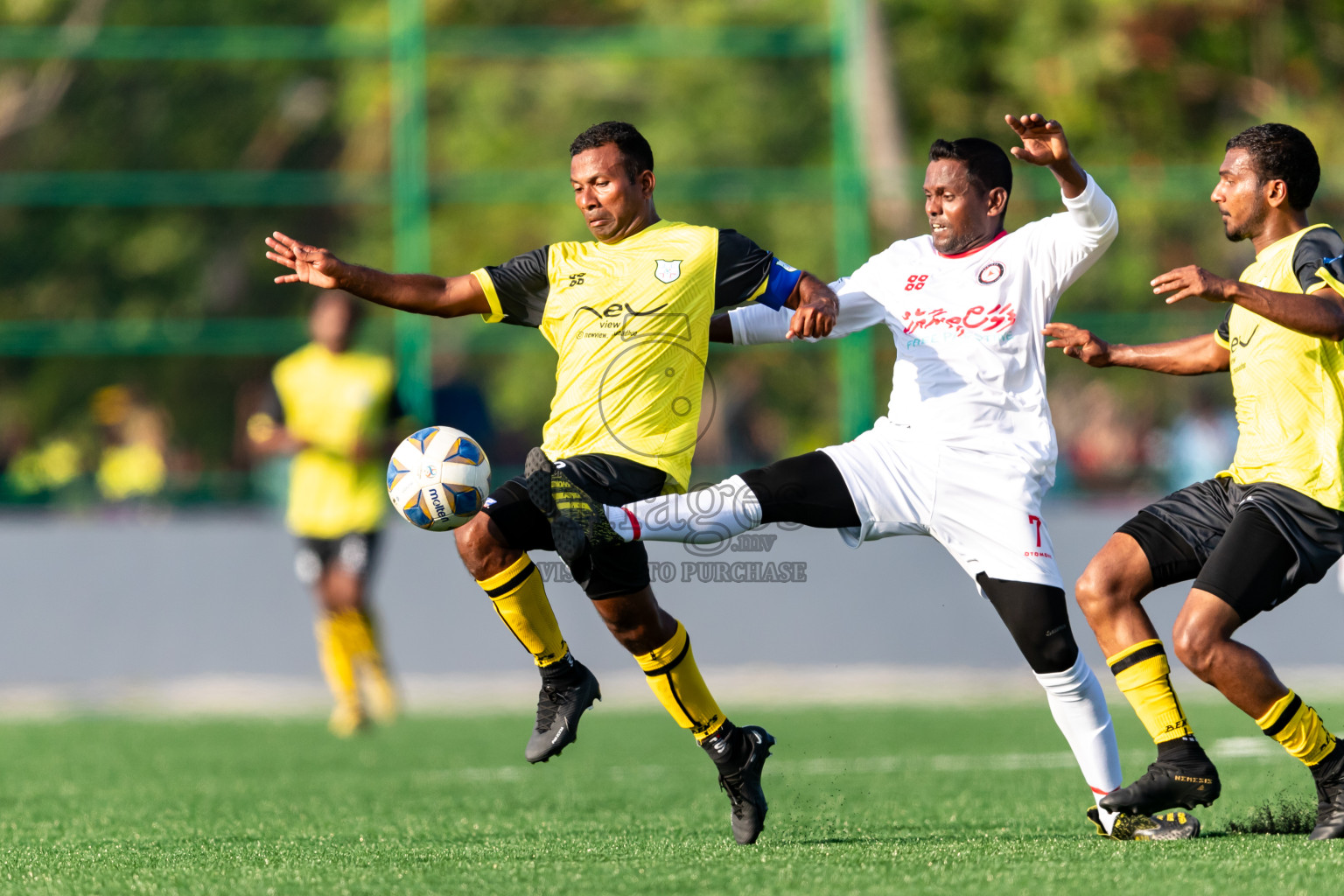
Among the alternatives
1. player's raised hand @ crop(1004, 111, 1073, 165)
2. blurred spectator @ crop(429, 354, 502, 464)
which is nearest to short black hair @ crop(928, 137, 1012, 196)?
player's raised hand @ crop(1004, 111, 1073, 165)

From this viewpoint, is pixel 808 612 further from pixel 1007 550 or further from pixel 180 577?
pixel 1007 550

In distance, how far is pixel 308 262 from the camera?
214 inches

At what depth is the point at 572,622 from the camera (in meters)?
11.7

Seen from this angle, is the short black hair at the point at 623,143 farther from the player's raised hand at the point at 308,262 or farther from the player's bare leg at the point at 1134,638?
the player's bare leg at the point at 1134,638

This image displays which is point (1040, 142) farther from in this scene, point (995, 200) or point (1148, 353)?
point (1148, 353)

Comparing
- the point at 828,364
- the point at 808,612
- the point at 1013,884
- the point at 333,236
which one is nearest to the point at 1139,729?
the point at 808,612

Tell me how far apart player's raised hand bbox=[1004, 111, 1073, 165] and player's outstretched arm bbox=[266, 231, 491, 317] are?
189 cm

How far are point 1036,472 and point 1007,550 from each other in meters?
0.32

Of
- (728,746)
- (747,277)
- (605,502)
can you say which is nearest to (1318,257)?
(747,277)

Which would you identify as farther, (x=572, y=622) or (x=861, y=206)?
(x=861, y=206)

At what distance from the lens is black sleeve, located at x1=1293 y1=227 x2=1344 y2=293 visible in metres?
5.16

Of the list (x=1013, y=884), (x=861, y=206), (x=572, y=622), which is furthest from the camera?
(x=861, y=206)

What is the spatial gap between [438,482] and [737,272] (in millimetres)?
1266

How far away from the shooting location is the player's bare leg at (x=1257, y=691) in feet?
17.2
